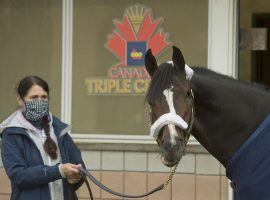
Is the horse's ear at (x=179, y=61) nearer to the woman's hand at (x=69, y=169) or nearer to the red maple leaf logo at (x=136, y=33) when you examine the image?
the woman's hand at (x=69, y=169)

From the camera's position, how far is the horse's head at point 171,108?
11.4 ft

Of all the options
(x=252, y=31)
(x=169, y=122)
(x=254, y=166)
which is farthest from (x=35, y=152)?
(x=252, y=31)

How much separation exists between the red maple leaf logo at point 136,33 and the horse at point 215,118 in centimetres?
309

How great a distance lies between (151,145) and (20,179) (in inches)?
112

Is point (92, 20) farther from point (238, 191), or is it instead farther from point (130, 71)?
point (238, 191)

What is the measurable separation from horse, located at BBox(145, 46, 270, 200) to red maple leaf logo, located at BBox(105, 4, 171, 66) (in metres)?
3.09

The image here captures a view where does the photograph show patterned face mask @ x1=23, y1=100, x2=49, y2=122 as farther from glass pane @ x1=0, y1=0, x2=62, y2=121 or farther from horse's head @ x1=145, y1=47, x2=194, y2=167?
glass pane @ x1=0, y1=0, x2=62, y2=121

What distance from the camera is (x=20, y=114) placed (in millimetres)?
4223

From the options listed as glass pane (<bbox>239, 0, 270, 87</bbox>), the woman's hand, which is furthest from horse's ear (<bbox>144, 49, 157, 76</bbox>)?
glass pane (<bbox>239, 0, 270, 87</bbox>)

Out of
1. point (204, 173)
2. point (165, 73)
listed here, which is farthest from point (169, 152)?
point (204, 173)

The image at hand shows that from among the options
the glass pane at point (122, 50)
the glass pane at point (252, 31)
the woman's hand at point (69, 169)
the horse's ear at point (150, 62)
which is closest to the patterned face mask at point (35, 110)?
the woman's hand at point (69, 169)

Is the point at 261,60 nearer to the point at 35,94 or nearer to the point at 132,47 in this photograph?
the point at 132,47

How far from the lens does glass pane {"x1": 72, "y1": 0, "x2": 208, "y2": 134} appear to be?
689cm

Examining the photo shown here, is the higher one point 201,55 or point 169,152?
point 201,55
